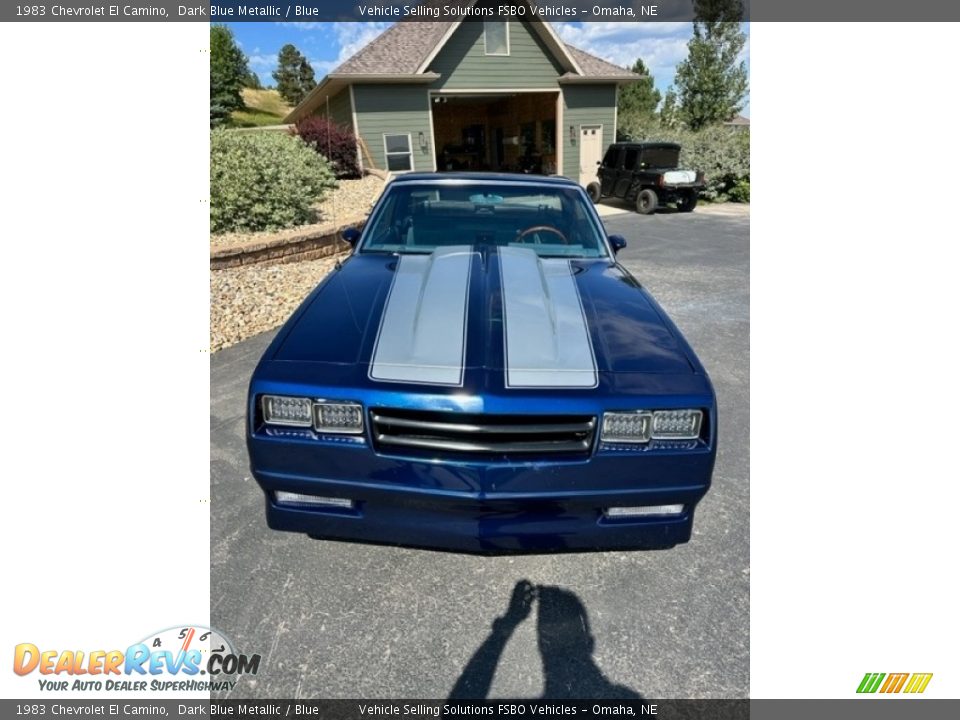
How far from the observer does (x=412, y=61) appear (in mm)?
14461

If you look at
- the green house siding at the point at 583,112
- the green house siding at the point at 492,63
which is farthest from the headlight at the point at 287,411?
the green house siding at the point at 583,112

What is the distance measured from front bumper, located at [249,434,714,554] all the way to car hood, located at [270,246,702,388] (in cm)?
30

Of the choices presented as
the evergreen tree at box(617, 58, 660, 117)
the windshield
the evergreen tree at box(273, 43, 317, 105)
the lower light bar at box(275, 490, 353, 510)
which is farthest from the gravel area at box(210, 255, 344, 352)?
the evergreen tree at box(273, 43, 317, 105)

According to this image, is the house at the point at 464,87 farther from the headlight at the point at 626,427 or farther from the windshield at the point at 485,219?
the headlight at the point at 626,427

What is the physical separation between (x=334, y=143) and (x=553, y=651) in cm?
1363

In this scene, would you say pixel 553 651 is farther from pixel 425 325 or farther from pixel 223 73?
pixel 223 73

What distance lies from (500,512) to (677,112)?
102ft

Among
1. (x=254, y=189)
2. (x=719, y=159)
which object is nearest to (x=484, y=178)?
(x=254, y=189)

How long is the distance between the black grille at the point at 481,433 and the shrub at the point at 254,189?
677 cm

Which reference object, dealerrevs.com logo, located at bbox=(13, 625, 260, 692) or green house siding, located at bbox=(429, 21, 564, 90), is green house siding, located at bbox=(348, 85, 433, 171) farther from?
dealerrevs.com logo, located at bbox=(13, 625, 260, 692)

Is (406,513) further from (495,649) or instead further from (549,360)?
(549,360)

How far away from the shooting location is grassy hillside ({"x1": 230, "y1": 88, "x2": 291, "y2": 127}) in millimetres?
43438

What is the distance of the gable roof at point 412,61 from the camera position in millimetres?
13828

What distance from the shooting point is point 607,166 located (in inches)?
556
